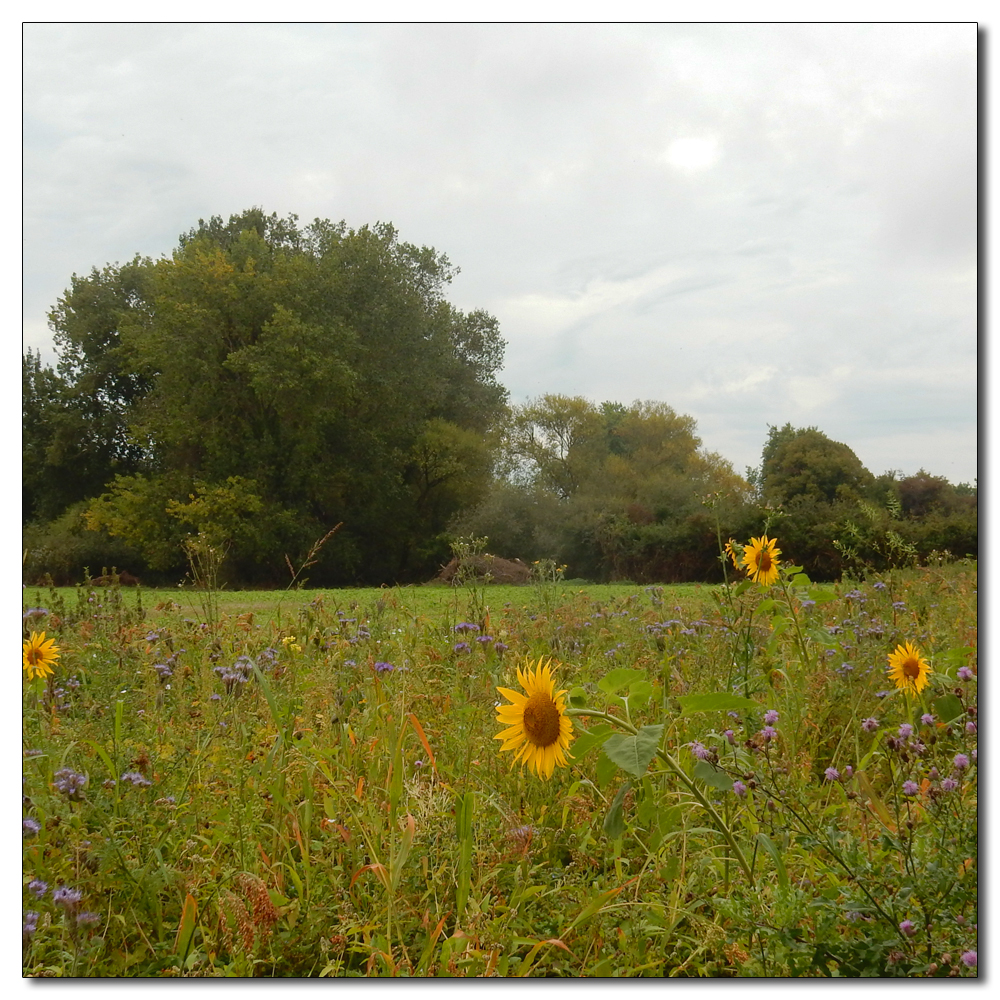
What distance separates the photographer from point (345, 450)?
3.38 meters

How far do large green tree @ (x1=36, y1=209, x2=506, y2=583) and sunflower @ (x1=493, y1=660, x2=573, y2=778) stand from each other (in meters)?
1.65

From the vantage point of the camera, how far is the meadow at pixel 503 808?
183 centimetres

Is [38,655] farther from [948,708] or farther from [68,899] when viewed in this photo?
[948,708]

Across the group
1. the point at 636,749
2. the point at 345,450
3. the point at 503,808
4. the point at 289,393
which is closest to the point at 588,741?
the point at 636,749

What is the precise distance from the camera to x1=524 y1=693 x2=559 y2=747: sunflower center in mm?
1832

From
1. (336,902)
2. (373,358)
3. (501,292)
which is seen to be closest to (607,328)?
(501,292)

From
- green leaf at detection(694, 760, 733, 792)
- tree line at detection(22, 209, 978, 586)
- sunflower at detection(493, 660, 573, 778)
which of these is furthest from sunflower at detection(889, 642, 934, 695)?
sunflower at detection(493, 660, 573, 778)

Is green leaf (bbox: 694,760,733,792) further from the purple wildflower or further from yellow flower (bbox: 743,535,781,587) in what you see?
the purple wildflower

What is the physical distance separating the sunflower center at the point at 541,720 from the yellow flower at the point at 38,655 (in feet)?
6.10

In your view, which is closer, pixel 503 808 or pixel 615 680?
pixel 615 680

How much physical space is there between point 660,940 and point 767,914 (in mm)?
277

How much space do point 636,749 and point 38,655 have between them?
221cm

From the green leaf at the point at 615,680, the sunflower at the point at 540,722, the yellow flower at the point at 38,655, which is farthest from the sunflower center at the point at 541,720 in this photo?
the yellow flower at the point at 38,655

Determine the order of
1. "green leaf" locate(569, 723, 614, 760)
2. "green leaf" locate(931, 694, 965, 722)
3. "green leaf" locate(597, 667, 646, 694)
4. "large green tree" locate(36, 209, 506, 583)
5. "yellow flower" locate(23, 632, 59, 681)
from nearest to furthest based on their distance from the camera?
"green leaf" locate(569, 723, 614, 760)
"green leaf" locate(597, 667, 646, 694)
"green leaf" locate(931, 694, 965, 722)
"yellow flower" locate(23, 632, 59, 681)
"large green tree" locate(36, 209, 506, 583)
